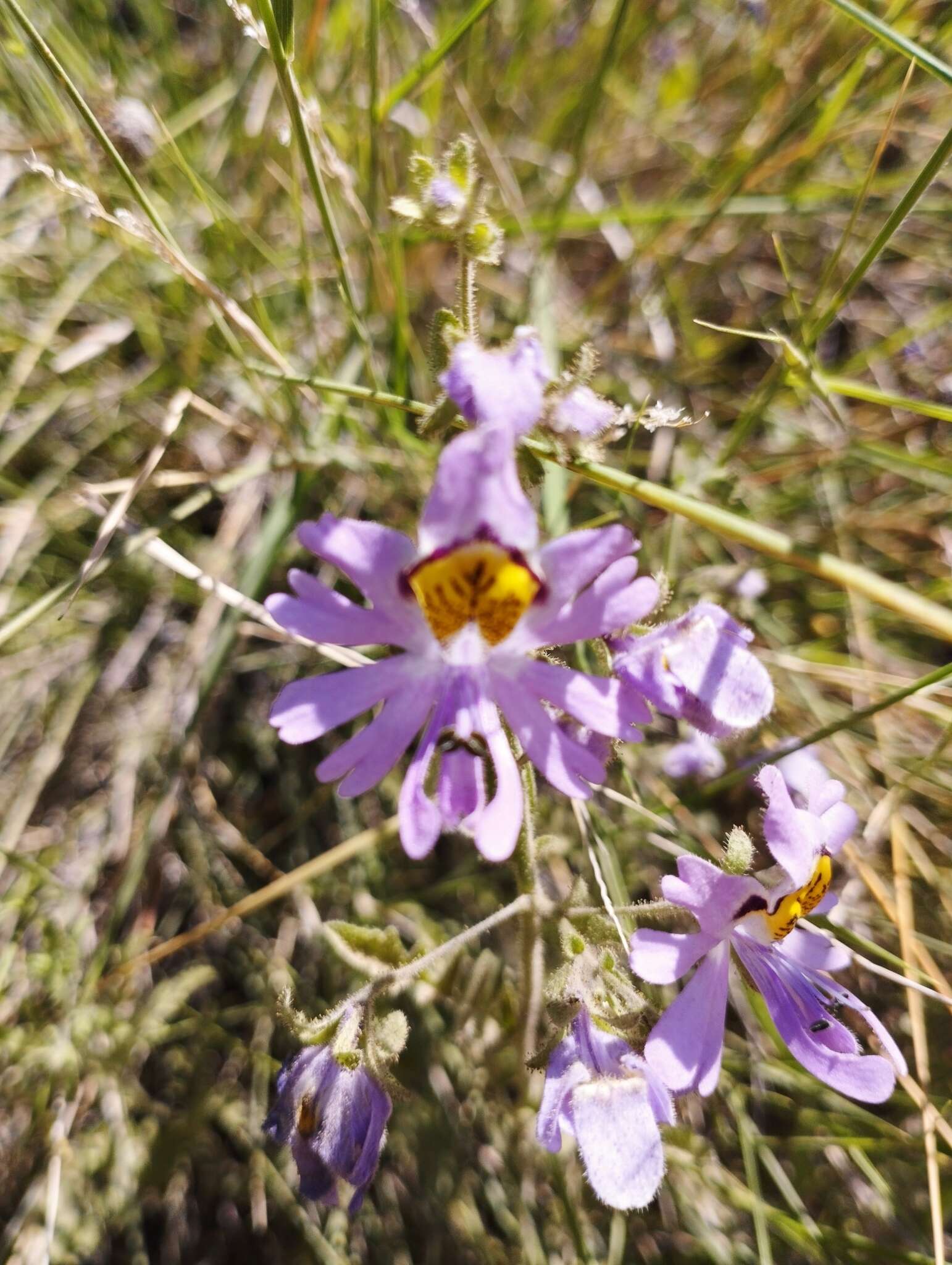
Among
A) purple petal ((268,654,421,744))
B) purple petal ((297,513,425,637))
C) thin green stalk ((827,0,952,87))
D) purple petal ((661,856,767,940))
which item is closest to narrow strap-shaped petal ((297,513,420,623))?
purple petal ((297,513,425,637))

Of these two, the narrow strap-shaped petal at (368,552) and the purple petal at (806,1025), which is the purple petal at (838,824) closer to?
the purple petal at (806,1025)

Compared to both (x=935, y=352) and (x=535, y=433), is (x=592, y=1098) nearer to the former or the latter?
(x=535, y=433)

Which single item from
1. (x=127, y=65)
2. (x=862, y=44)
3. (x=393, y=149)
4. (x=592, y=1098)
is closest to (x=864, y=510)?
(x=862, y=44)

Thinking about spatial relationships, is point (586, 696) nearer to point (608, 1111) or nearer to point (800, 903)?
point (800, 903)

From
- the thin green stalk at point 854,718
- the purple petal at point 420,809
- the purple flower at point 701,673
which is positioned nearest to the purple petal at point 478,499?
the purple petal at point 420,809

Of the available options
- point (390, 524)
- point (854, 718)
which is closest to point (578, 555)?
point (854, 718)

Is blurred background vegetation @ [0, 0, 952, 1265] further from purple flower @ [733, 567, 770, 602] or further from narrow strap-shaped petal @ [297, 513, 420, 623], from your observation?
narrow strap-shaped petal @ [297, 513, 420, 623]
